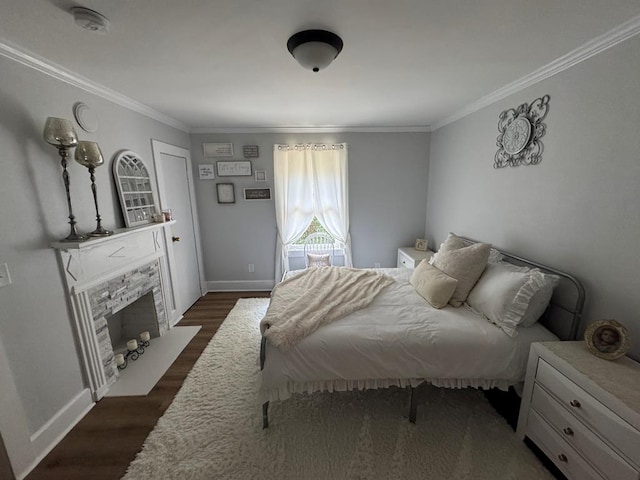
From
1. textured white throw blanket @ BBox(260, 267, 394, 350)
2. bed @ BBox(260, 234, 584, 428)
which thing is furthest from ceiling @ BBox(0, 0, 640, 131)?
textured white throw blanket @ BBox(260, 267, 394, 350)

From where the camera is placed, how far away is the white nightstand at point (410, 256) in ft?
11.0

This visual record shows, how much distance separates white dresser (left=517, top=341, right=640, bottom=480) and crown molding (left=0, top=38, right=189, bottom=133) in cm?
356

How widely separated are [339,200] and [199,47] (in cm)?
263

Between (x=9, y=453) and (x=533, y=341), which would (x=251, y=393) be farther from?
(x=533, y=341)

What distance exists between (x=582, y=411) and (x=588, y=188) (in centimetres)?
131

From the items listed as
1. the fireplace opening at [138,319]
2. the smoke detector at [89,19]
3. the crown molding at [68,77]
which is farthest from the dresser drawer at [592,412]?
the crown molding at [68,77]

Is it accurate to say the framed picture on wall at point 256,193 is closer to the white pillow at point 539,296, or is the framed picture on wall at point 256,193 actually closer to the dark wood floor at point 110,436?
the dark wood floor at point 110,436

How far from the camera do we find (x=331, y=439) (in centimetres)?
166

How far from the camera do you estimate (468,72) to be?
195 cm

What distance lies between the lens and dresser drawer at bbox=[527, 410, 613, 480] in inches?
48.8

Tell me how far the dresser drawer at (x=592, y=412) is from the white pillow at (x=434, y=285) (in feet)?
2.15

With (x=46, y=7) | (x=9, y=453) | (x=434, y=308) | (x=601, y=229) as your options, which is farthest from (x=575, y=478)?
(x=46, y=7)

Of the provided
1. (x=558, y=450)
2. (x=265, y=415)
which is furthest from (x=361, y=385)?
(x=558, y=450)

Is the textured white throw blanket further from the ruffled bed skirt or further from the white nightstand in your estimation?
the white nightstand
